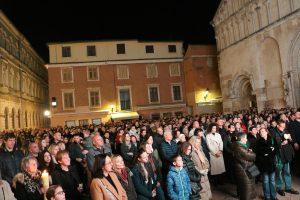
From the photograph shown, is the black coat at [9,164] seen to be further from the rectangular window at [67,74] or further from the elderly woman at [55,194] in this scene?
the rectangular window at [67,74]

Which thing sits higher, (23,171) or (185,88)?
(185,88)

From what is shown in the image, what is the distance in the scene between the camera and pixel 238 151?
7480 millimetres

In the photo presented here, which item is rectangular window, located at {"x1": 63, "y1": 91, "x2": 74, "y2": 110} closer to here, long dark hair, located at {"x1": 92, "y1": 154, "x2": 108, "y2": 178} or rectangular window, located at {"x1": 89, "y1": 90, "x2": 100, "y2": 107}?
rectangular window, located at {"x1": 89, "y1": 90, "x2": 100, "y2": 107}

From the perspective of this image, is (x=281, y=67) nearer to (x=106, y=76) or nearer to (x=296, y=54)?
(x=296, y=54)

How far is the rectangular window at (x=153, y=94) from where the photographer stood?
38656 millimetres

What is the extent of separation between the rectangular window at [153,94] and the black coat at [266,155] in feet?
100

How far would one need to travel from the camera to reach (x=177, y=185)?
634 centimetres

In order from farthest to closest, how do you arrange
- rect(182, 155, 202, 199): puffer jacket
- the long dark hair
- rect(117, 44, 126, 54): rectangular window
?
rect(117, 44, 126, 54): rectangular window
rect(182, 155, 202, 199): puffer jacket
the long dark hair

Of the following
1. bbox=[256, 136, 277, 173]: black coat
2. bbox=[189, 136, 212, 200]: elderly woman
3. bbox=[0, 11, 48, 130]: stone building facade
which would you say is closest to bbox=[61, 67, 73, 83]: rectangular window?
bbox=[0, 11, 48, 130]: stone building facade

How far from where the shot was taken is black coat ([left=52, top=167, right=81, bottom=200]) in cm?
574

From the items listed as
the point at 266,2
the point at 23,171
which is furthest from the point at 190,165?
the point at 266,2

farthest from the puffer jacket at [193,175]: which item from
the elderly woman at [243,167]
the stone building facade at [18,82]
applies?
the stone building facade at [18,82]

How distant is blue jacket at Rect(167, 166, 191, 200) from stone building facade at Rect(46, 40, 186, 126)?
95.8 feet

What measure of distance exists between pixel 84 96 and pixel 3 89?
32.4ft
